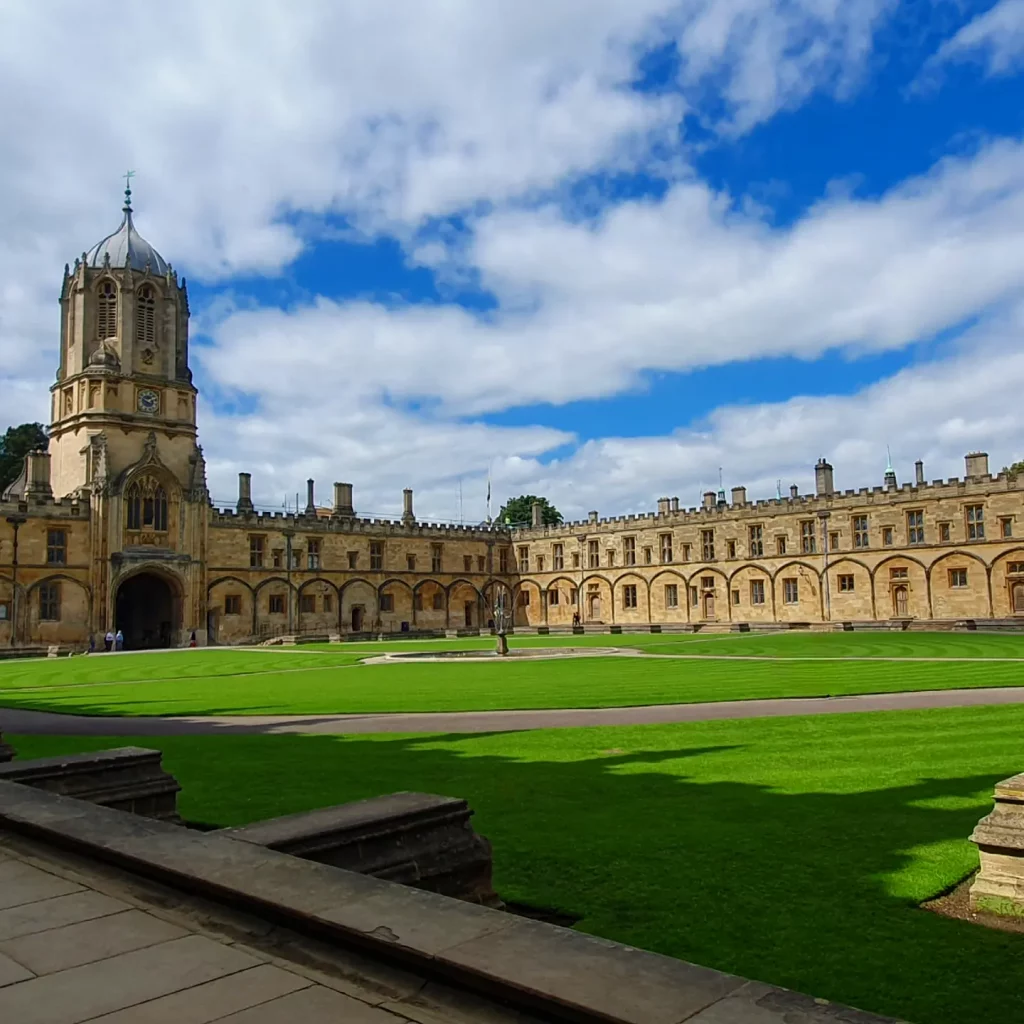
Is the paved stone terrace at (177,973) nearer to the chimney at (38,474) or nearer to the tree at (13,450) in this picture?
the chimney at (38,474)

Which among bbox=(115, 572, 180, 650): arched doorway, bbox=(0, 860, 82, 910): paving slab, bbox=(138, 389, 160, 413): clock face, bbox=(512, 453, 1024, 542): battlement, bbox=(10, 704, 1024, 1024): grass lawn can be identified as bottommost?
bbox=(10, 704, 1024, 1024): grass lawn


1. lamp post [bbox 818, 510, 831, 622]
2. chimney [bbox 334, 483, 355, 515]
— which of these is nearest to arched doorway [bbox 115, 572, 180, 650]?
chimney [bbox 334, 483, 355, 515]

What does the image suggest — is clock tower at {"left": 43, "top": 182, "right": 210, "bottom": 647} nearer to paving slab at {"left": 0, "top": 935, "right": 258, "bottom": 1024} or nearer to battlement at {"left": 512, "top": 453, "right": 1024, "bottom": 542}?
battlement at {"left": 512, "top": 453, "right": 1024, "bottom": 542}

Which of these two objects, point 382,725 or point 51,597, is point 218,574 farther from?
point 382,725

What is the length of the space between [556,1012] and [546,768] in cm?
653

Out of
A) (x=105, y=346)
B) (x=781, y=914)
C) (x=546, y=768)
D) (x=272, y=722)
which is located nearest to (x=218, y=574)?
(x=105, y=346)

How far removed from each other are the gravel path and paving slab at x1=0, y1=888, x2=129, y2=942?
826 cm

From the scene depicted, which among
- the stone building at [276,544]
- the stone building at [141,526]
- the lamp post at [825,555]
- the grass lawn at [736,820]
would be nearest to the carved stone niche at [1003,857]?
the grass lawn at [736,820]

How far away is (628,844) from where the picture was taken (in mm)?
6129

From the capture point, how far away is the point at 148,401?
50.9m

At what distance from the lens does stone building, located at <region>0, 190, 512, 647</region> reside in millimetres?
45719

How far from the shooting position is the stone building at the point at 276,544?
46375mm

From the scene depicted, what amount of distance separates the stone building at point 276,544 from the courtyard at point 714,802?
31.0m

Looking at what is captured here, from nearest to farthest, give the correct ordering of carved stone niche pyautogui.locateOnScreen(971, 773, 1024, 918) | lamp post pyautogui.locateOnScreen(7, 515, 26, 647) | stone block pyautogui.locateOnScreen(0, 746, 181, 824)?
1. carved stone niche pyautogui.locateOnScreen(971, 773, 1024, 918)
2. stone block pyautogui.locateOnScreen(0, 746, 181, 824)
3. lamp post pyautogui.locateOnScreen(7, 515, 26, 647)
